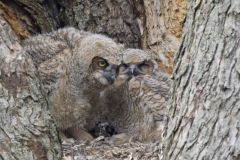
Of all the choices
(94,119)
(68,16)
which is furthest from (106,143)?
(68,16)

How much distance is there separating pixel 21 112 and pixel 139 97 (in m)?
2.02

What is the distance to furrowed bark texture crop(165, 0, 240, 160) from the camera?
296cm

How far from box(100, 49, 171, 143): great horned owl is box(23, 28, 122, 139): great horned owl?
12cm

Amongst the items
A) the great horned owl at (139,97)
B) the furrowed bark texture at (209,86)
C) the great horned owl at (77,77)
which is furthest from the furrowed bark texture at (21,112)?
the great horned owl at (139,97)

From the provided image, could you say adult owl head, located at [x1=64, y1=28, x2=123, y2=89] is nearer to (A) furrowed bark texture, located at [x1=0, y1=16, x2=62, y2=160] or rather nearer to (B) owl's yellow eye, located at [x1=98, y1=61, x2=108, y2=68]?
(B) owl's yellow eye, located at [x1=98, y1=61, x2=108, y2=68]

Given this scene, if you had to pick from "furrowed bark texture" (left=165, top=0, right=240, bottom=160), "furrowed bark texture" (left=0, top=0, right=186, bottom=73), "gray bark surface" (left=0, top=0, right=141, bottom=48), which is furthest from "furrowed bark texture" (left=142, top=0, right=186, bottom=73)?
"furrowed bark texture" (left=165, top=0, right=240, bottom=160)

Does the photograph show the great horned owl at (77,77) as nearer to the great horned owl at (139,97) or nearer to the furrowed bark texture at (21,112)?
the great horned owl at (139,97)

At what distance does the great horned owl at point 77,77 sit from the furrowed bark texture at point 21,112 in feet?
5.81

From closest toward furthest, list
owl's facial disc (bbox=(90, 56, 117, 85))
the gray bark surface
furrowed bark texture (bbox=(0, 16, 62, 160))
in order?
furrowed bark texture (bbox=(0, 16, 62, 160)) → owl's facial disc (bbox=(90, 56, 117, 85)) → the gray bark surface

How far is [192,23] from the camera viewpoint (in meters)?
3.14

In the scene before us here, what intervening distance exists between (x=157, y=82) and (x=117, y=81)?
30 centimetres

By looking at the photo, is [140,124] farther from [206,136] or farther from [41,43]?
[206,136]

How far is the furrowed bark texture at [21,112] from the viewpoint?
3438 mm

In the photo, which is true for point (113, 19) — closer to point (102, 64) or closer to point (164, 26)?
point (164, 26)
